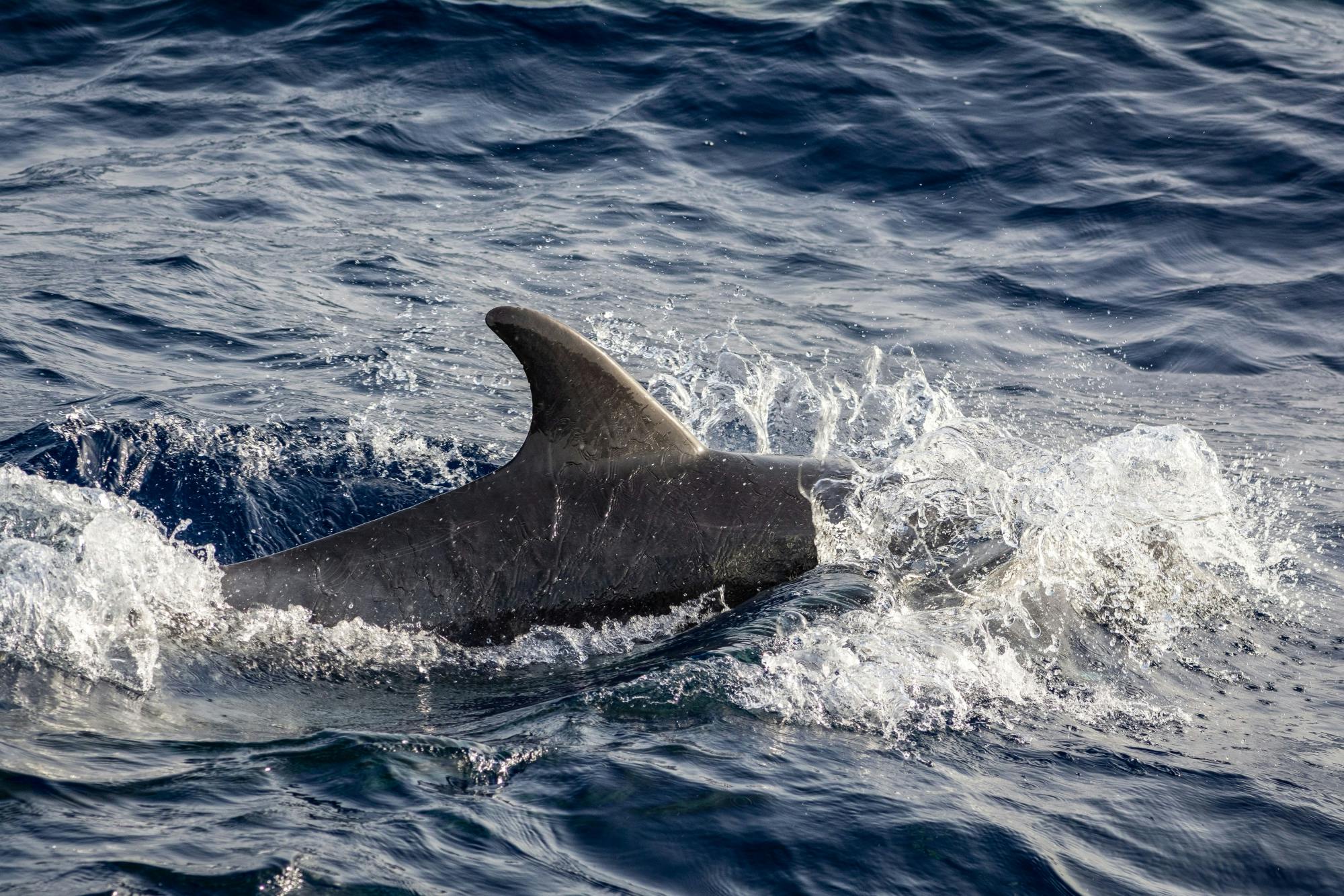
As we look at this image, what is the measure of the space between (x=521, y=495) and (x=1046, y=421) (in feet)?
15.8

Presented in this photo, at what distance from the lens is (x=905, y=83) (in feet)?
49.7

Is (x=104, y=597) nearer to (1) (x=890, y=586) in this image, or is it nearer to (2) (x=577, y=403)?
(2) (x=577, y=403)

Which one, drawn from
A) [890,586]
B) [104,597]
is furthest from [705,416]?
[104,597]

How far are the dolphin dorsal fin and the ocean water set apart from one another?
76cm

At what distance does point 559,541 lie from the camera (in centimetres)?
586

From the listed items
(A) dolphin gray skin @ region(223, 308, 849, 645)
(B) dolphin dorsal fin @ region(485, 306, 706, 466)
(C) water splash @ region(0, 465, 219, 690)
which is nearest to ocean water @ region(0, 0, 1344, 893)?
(C) water splash @ region(0, 465, 219, 690)

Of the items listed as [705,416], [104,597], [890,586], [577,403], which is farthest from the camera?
[705,416]

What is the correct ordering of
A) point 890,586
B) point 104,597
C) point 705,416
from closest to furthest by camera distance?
point 104,597 < point 890,586 < point 705,416

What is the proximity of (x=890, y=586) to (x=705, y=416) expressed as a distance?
3.31 meters

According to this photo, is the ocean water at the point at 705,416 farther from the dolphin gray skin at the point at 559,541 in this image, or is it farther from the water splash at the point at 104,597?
the dolphin gray skin at the point at 559,541

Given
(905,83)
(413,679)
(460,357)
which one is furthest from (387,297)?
(905,83)

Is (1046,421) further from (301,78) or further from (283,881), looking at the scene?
(301,78)

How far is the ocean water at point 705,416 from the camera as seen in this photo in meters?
4.24

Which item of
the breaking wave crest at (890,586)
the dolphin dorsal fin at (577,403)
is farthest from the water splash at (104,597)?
the dolphin dorsal fin at (577,403)
